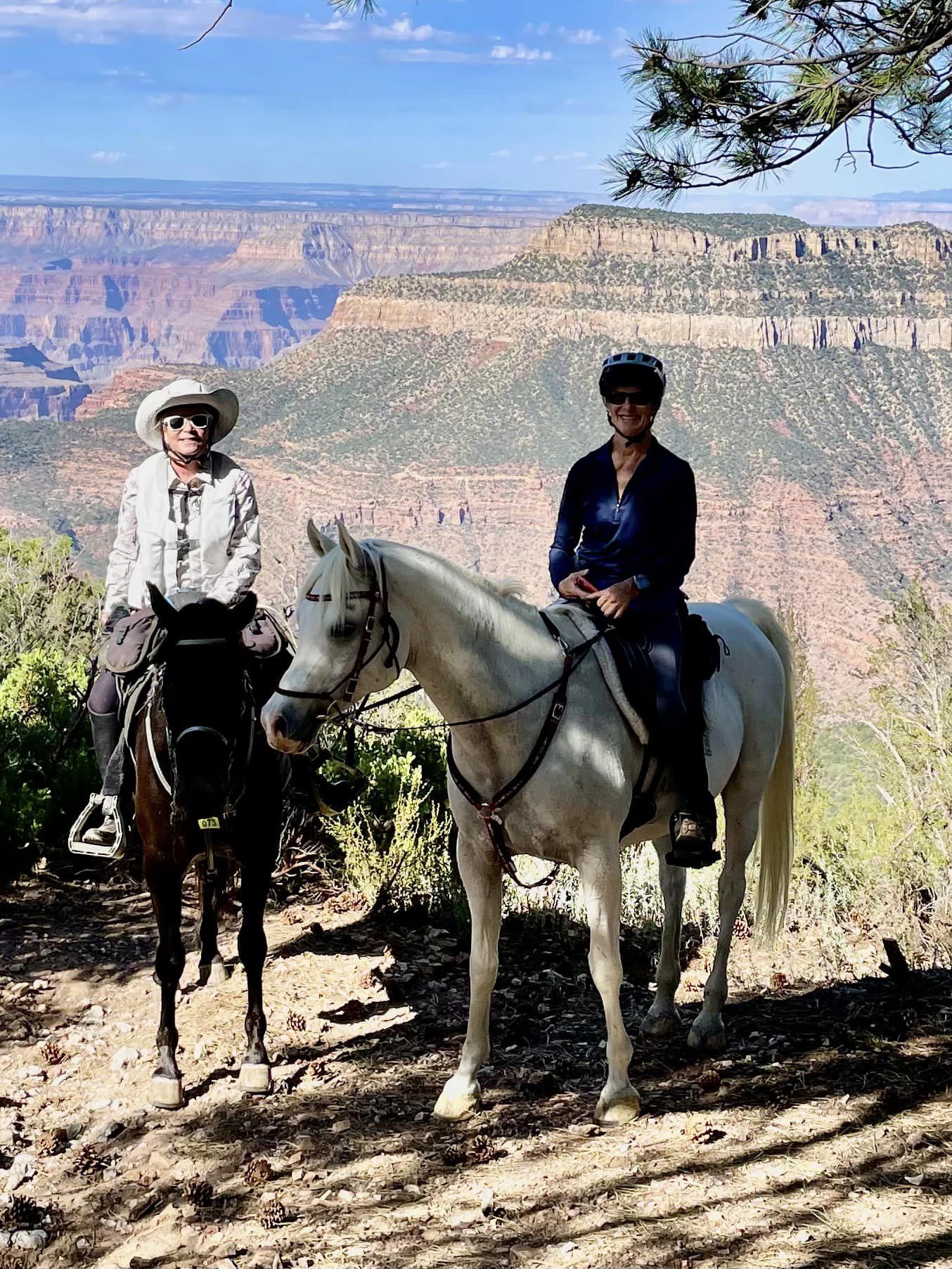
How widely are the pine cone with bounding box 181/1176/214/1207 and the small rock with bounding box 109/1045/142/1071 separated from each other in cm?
125

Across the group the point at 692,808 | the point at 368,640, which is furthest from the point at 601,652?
the point at 368,640

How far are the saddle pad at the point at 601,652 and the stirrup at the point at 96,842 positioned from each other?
2.05 m

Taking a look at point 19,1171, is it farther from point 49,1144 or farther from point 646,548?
point 646,548

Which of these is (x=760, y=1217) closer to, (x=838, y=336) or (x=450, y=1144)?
(x=450, y=1144)

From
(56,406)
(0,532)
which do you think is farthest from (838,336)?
(56,406)

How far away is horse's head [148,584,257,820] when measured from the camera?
4715 mm

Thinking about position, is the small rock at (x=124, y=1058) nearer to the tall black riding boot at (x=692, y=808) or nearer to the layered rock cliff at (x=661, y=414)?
the tall black riding boot at (x=692, y=808)

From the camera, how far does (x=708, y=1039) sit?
5.55 metres

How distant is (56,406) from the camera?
191m

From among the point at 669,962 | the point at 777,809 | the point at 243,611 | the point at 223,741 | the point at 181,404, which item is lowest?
the point at 669,962

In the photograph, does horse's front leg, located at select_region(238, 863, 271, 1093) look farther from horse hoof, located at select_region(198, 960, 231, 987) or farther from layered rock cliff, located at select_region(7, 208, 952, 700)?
layered rock cliff, located at select_region(7, 208, 952, 700)

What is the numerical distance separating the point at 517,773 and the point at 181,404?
212 cm

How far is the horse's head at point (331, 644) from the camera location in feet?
12.6

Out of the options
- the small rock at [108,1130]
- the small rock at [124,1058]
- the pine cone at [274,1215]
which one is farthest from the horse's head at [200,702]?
the pine cone at [274,1215]
